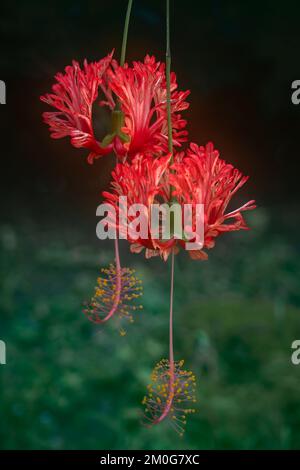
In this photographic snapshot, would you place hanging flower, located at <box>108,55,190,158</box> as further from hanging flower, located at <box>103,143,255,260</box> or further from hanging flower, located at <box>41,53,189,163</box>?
hanging flower, located at <box>103,143,255,260</box>

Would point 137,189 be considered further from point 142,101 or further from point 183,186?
point 142,101

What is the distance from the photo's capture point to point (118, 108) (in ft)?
3.79

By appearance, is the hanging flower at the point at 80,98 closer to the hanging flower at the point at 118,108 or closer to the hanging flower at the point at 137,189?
the hanging flower at the point at 118,108

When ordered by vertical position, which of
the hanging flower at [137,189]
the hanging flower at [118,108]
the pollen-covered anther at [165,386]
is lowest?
the pollen-covered anther at [165,386]

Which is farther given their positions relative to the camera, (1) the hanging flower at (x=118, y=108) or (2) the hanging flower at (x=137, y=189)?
(1) the hanging flower at (x=118, y=108)

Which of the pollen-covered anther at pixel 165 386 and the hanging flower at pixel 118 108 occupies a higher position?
the hanging flower at pixel 118 108

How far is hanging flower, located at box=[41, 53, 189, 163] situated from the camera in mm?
1121

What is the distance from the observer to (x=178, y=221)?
99 centimetres

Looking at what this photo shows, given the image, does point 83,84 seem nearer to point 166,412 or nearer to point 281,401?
point 166,412

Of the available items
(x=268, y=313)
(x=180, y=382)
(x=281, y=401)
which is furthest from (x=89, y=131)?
(x=281, y=401)

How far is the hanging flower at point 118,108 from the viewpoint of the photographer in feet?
3.68

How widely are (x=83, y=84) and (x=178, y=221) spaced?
1.07 feet

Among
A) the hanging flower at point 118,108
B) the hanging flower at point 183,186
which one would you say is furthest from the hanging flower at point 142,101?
the hanging flower at point 183,186

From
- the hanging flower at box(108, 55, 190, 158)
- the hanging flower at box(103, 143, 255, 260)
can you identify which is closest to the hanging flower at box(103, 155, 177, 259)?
the hanging flower at box(103, 143, 255, 260)
